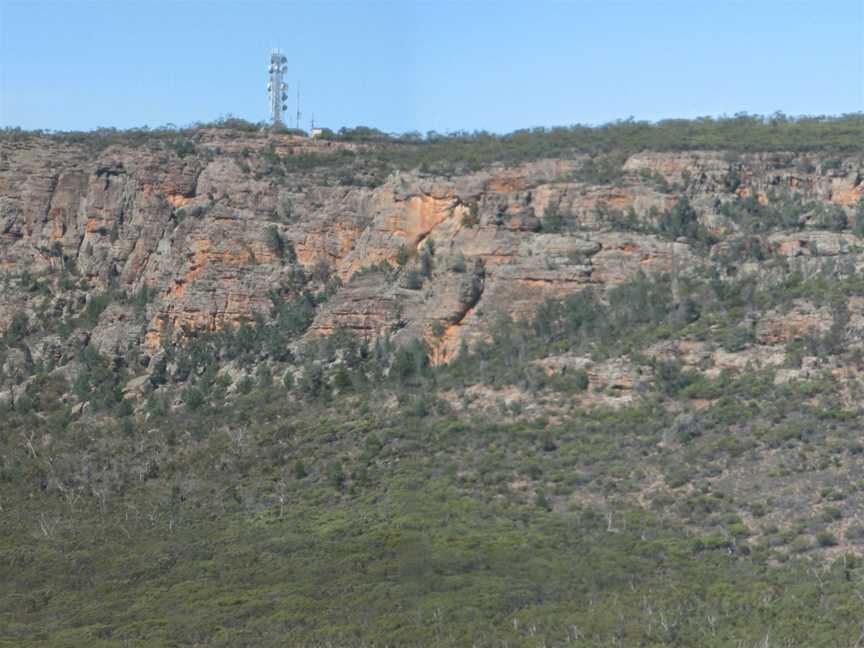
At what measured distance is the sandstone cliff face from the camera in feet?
302

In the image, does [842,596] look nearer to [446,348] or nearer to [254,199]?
[446,348]

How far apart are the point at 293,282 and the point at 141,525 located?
20884 mm

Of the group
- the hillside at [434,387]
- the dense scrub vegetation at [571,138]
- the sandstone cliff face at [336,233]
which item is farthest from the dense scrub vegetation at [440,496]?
the dense scrub vegetation at [571,138]

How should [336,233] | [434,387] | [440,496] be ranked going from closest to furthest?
[440,496] < [434,387] < [336,233]

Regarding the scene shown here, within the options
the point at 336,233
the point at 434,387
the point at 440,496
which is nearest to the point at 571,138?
the point at 336,233

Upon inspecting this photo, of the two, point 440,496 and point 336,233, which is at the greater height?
point 336,233

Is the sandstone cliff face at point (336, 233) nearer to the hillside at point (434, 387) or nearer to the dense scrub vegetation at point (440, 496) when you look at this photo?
the hillside at point (434, 387)

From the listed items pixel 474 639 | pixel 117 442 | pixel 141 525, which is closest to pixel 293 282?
pixel 117 442

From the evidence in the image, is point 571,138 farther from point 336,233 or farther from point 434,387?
point 434,387

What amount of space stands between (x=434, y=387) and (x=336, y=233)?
15.0m

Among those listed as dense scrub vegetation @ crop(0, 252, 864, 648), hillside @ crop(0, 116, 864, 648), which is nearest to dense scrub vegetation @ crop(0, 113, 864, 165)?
hillside @ crop(0, 116, 864, 648)

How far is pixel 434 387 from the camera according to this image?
8800cm

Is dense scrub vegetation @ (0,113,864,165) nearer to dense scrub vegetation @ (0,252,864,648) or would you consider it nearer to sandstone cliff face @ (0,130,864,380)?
sandstone cliff face @ (0,130,864,380)

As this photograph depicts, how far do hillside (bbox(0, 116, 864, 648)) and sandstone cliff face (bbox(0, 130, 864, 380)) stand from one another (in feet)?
0.56
